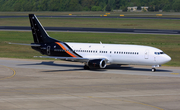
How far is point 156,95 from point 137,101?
3.63 metres

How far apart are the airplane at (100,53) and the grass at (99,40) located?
35.0 feet

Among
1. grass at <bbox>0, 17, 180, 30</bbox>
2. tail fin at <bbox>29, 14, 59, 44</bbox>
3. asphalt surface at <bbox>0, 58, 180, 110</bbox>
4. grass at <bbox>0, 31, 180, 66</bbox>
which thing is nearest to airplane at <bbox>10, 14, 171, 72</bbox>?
tail fin at <bbox>29, 14, 59, 44</bbox>

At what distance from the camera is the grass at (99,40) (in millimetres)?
70562

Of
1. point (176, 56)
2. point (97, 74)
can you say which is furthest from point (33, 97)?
point (176, 56)

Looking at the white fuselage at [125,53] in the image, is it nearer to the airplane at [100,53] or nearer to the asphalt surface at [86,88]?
the airplane at [100,53]

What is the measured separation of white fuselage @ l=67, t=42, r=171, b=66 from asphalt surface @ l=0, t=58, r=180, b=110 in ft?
6.24

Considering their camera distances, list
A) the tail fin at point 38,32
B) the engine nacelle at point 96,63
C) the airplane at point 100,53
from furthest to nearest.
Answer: the tail fin at point 38,32 < the engine nacelle at point 96,63 < the airplane at point 100,53

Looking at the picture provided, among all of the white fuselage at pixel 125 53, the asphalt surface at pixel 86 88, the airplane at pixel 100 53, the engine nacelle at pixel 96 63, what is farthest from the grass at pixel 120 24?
the engine nacelle at pixel 96 63

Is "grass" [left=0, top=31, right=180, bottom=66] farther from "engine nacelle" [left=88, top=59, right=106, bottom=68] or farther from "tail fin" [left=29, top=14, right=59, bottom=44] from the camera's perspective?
"engine nacelle" [left=88, top=59, right=106, bottom=68]

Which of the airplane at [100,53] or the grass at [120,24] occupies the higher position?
the grass at [120,24]

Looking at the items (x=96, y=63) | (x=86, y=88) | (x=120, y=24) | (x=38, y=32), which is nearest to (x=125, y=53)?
(x=96, y=63)

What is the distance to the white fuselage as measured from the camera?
158 feet

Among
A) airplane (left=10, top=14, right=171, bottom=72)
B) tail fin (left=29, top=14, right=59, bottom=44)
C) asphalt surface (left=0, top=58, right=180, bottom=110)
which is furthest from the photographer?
tail fin (left=29, top=14, right=59, bottom=44)

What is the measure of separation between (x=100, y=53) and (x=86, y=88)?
15.1m
